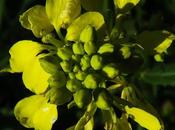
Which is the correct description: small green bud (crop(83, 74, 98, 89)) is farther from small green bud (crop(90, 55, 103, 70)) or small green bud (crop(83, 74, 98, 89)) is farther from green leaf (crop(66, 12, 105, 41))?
green leaf (crop(66, 12, 105, 41))

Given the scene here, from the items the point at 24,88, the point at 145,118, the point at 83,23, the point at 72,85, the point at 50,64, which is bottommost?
the point at 24,88

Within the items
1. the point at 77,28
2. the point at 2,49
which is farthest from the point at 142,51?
the point at 2,49

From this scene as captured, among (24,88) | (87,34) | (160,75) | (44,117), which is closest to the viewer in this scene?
(87,34)

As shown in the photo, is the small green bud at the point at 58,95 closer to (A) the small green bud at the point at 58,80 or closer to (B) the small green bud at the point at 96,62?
(A) the small green bud at the point at 58,80

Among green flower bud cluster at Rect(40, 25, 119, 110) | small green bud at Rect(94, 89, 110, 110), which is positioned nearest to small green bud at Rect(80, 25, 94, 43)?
green flower bud cluster at Rect(40, 25, 119, 110)

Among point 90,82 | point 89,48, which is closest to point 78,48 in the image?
point 89,48

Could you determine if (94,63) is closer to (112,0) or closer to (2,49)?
(112,0)

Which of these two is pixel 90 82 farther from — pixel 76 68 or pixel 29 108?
pixel 29 108
